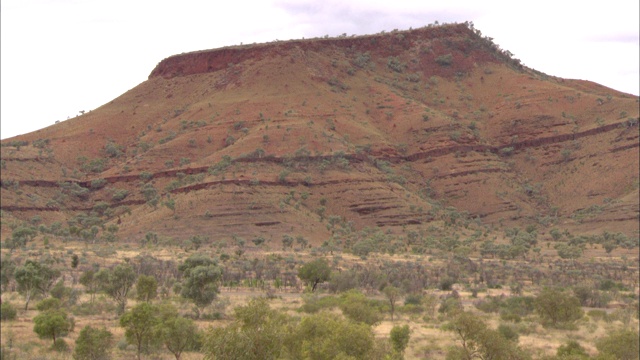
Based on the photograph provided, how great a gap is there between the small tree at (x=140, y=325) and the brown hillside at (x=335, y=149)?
47.7 meters

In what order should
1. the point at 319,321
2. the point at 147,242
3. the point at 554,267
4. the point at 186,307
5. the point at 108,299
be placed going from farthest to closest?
the point at 147,242 < the point at 554,267 < the point at 108,299 < the point at 186,307 < the point at 319,321

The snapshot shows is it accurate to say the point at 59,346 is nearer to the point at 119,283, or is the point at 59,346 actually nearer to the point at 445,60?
the point at 119,283

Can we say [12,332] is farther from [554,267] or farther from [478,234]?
[478,234]

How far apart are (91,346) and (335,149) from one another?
72.0m

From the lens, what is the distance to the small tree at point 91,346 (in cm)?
2528

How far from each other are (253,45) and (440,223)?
59210 millimetres

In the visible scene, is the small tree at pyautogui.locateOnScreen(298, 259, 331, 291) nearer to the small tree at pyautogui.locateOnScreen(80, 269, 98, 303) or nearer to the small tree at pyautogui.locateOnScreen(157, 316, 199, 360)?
the small tree at pyautogui.locateOnScreen(80, 269, 98, 303)

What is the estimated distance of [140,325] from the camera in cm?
2725

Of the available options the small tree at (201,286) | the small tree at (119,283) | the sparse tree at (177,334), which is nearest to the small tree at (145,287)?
the small tree at (119,283)

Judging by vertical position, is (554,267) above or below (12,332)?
below

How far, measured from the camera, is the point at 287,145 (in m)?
95.2

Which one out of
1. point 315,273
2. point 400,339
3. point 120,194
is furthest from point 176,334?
point 120,194

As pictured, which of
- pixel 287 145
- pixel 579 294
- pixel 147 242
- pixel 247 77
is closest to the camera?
pixel 579 294

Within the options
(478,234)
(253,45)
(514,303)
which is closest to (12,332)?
(514,303)
